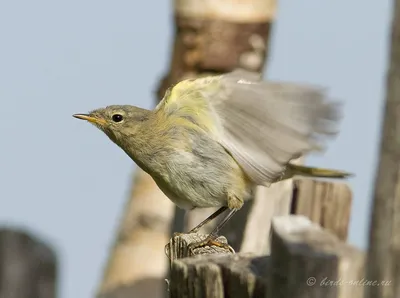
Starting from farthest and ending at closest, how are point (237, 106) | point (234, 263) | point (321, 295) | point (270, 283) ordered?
point (237, 106) → point (234, 263) → point (270, 283) → point (321, 295)

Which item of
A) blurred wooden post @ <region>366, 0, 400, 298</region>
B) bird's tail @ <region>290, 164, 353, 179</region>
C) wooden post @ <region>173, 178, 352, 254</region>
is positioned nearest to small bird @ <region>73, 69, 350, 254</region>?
wooden post @ <region>173, 178, 352, 254</region>

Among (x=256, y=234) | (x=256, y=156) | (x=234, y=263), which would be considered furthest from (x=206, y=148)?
(x=234, y=263)

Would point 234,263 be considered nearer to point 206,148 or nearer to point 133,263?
point 206,148

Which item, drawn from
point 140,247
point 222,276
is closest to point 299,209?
point 222,276

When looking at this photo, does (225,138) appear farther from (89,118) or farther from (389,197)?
(389,197)

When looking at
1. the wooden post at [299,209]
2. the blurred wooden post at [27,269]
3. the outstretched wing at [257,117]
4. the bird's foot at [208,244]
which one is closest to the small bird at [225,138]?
the outstretched wing at [257,117]

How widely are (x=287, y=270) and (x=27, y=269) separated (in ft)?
5.48

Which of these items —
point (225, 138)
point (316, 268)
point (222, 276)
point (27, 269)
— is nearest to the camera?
point (316, 268)

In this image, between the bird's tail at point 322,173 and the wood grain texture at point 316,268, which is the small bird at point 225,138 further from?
the wood grain texture at point 316,268

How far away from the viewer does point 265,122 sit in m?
4.36

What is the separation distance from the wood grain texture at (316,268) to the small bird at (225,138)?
2067 mm

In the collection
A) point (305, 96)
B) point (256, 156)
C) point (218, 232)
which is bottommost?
point (218, 232)

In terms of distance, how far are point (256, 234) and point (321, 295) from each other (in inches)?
83.5

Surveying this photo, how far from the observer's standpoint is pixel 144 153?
4.61 meters
